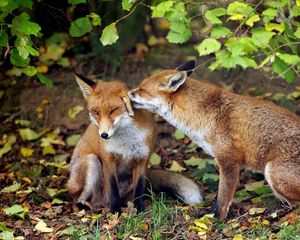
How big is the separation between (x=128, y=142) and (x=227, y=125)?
3.37 feet

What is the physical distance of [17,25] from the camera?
20.5ft

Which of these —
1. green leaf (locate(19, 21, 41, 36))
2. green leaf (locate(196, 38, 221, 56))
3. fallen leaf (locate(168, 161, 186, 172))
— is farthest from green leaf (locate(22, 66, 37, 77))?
fallen leaf (locate(168, 161, 186, 172))

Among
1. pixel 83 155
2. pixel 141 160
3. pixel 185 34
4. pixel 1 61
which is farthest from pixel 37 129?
pixel 185 34

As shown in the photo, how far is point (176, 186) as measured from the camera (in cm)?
704

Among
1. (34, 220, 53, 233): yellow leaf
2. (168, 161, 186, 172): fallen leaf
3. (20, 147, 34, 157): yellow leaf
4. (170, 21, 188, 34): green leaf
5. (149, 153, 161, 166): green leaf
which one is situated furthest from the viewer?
(20, 147, 34, 157): yellow leaf

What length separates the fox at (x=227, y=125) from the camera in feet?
20.6

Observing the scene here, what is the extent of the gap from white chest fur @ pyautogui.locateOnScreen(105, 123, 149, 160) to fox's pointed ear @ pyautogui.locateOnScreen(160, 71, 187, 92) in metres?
0.56

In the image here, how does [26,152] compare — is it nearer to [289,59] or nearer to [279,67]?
[279,67]

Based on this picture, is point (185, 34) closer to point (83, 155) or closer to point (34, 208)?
point (83, 155)

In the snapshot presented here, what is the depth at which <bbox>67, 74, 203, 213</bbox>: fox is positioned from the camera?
667 cm

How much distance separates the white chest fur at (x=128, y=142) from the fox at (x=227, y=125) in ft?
0.98

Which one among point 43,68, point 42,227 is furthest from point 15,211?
point 43,68

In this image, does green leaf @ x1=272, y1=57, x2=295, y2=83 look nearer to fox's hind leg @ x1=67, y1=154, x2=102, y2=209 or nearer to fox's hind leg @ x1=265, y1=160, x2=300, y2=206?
fox's hind leg @ x1=265, y1=160, x2=300, y2=206

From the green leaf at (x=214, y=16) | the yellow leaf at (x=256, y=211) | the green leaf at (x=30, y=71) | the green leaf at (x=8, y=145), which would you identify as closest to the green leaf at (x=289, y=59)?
the green leaf at (x=214, y=16)
